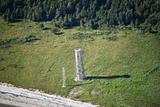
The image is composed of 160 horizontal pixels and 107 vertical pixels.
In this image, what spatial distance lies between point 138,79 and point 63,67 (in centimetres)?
335

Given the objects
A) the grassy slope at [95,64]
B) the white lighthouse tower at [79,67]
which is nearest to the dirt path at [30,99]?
the grassy slope at [95,64]

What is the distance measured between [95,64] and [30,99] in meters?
3.28

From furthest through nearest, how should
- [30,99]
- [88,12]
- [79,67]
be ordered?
[88,12]
[79,67]
[30,99]

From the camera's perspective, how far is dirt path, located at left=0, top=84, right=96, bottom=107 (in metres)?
20.1

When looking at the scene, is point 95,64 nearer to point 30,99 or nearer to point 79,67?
point 79,67

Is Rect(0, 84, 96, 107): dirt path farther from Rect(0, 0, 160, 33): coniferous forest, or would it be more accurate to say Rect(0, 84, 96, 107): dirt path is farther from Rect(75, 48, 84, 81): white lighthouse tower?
Rect(0, 0, 160, 33): coniferous forest

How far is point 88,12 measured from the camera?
23266 mm

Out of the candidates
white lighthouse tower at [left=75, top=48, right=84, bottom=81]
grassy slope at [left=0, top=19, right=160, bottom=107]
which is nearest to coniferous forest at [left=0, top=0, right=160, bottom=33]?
grassy slope at [left=0, top=19, right=160, bottom=107]

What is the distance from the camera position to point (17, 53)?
72.5ft

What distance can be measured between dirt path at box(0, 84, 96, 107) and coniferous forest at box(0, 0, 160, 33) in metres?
4.13

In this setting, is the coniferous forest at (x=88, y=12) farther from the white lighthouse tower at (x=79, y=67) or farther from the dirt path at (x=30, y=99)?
the dirt path at (x=30, y=99)

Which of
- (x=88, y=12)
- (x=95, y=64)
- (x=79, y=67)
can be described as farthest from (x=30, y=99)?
(x=88, y=12)

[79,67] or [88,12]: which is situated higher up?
[88,12]

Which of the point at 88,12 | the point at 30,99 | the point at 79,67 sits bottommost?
the point at 30,99
